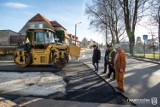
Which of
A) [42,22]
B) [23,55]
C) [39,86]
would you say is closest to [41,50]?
[23,55]

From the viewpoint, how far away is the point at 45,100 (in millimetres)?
9148

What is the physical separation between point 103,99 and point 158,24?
35863mm

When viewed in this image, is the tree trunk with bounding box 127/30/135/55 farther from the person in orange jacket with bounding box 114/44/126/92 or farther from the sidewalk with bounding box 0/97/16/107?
the sidewalk with bounding box 0/97/16/107

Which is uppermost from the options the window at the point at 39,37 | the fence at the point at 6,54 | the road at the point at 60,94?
the window at the point at 39,37

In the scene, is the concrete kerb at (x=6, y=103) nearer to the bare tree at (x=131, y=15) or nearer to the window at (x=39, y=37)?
the window at (x=39, y=37)

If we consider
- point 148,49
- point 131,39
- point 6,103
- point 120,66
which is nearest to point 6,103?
point 6,103

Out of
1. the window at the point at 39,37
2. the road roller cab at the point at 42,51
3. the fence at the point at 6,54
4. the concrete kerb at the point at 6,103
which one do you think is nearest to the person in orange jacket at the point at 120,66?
the concrete kerb at the point at 6,103

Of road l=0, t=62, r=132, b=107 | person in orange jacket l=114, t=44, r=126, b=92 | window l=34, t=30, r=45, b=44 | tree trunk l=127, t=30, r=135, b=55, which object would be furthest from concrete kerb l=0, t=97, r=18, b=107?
tree trunk l=127, t=30, r=135, b=55

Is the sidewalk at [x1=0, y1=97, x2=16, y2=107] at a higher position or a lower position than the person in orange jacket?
lower

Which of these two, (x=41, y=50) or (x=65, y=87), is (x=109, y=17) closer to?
(x=41, y=50)

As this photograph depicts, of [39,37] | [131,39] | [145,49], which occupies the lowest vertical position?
[145,49]

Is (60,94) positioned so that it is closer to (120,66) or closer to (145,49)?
(120,66)

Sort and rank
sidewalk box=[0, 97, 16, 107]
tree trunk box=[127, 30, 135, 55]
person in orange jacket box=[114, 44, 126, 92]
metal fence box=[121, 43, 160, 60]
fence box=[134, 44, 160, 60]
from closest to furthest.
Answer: sidewalk box=[0, 97, 16, 107] → person in orange jacket box=[114, 44, 126, 92] → fence box=[134, 44, 160, 60] → metal fence box=[121, 43, 160, 60] → tree trunk box=[127, 30, 135, 55]

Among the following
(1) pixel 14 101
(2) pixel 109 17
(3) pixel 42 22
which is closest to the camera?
(1) pixel 14 101
